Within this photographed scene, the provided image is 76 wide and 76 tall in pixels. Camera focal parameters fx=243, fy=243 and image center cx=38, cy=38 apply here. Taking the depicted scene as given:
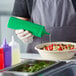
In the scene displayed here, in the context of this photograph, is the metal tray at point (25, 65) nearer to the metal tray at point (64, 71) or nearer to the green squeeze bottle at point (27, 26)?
the metal tray at point (64, 71)

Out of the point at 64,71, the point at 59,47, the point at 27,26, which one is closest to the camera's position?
the point at 64,71

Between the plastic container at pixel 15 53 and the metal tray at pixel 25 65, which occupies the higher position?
the plastic container at pixel 15 53

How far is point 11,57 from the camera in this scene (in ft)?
5.34

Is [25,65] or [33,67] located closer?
[33,67]

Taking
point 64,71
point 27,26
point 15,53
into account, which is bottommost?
point 64,71

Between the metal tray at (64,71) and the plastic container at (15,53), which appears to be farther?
the plastic container at (15,53)

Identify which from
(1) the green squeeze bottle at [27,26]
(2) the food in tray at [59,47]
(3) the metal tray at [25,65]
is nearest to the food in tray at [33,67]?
(3) the metal tray at [25,65]

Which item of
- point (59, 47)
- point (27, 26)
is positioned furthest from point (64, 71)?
point (27, 26)

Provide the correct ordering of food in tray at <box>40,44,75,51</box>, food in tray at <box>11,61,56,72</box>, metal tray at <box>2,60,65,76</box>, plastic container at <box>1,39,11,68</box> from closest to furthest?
1. metal tray at <box>2,60,65,76</box>
2. food in tray at <box>11,61,56,72</box>
3. plastic container at <box>1,39,11,68</box>
4. food in tray at <box>40,44,75,51</box>

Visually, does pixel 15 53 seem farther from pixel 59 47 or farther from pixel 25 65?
pixel 59 47

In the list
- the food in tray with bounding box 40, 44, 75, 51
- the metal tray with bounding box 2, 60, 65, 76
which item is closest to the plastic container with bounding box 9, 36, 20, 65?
the metal tray with bounding box 2, 60, 65, 76

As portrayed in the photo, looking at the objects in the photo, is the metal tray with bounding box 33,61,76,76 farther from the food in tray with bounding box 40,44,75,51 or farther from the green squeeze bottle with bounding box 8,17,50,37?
the green squeeze bottle with bounding box 8,17,50,37

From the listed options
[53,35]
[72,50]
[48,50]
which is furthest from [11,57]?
[53,35]

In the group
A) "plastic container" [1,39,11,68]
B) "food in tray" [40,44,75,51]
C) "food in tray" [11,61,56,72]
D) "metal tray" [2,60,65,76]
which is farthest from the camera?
"food in tray" [40,44,75,51]
